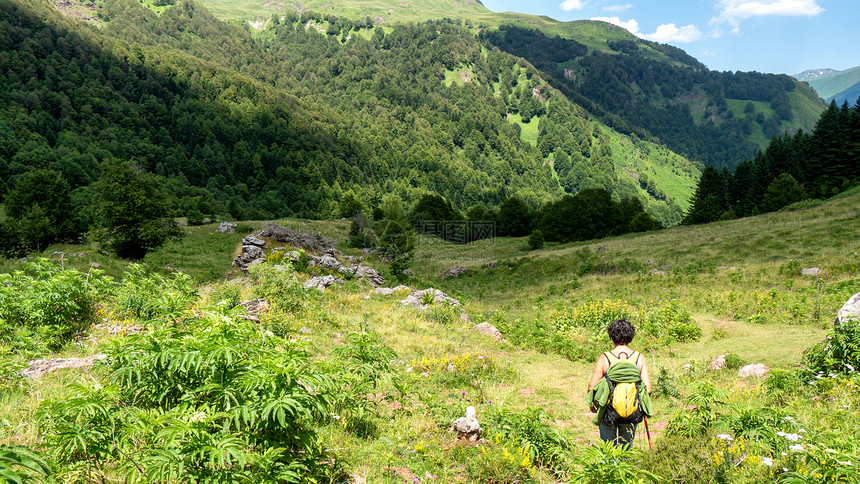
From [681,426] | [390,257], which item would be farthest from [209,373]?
[390,257]

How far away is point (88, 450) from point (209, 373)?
991 millimetres

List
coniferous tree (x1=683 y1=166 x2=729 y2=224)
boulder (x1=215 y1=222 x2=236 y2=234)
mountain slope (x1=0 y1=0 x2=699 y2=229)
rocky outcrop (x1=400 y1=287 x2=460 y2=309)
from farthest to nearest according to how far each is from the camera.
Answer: mountain slope (x1=0 y1=0 x2=699 y2=229) < coniferous tree (x1=683 y1=166 x2=729 y2=224) < boulder (x1=215 y1=222 x2=236 y2=234) < rocky outcrop (x1=400 y1=287 x2=460 y2=309)

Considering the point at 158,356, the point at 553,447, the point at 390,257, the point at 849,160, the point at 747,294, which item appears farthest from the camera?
the point at 849,160

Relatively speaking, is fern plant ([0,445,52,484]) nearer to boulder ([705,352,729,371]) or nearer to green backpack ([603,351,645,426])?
green backpack ([603,351,645,426])

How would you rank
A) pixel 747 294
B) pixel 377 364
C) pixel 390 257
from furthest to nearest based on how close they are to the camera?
pixel 390 257 < pixel 747 294 < pixel 377 364

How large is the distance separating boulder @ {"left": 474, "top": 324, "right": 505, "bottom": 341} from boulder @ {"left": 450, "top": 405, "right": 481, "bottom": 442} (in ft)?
26.0

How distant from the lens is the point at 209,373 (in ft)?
12.5

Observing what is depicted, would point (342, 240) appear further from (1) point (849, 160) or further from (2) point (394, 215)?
(1) point (849, 160)

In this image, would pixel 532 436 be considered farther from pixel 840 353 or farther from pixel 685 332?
pixel 685 332

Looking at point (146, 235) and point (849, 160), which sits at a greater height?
point (849, 160)

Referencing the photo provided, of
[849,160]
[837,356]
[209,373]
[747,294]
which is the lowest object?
[747,294]

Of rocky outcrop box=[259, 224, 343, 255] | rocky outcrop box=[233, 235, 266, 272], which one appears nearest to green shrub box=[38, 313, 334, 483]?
rocky outcrop box=[233, 235, 266, 272]

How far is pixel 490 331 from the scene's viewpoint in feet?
46.6

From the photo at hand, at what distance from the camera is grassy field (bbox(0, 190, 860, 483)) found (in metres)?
5.02
